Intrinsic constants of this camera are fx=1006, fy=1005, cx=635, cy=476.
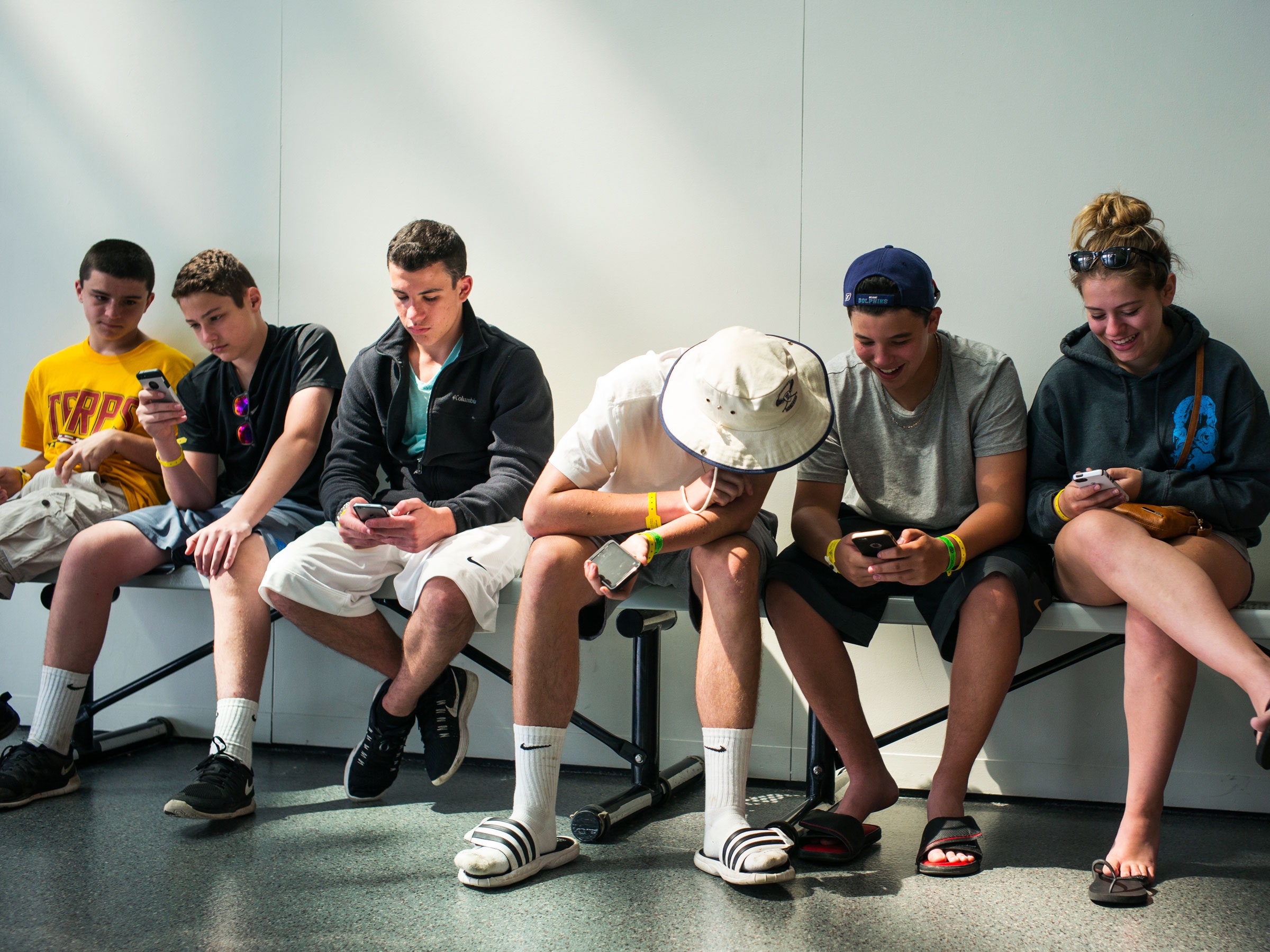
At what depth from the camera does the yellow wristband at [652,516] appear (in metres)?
1.75

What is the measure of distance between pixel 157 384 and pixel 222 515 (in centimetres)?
33

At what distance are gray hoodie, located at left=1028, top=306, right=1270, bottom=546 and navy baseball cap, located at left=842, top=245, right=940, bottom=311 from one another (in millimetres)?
352

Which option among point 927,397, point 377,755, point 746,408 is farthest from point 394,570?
point 927,397

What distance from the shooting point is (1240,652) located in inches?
58.5

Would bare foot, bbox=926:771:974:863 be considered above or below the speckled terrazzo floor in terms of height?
above

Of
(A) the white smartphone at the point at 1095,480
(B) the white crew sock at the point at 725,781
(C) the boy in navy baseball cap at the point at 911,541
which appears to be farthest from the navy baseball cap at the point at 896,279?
(B) the white crew sock at the point at 725,781

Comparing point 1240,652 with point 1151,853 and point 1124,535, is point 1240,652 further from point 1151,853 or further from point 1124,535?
point 1151,853

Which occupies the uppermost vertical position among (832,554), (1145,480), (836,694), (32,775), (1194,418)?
(1194,418)

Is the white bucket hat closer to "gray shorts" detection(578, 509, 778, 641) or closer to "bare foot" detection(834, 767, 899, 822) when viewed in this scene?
"gray shorts" detection(578, 509, 778, 641)

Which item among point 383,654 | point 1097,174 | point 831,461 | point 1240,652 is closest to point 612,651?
point 383,654

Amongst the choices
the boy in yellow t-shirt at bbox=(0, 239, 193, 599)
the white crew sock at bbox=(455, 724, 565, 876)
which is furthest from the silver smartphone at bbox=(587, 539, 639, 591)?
the boy in yellow t-shirt at bbox=(0, 239, 193, 599)

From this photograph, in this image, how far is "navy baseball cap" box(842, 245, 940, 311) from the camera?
1804 mm

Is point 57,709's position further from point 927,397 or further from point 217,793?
point 927,397

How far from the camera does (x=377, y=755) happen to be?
2.02 m
